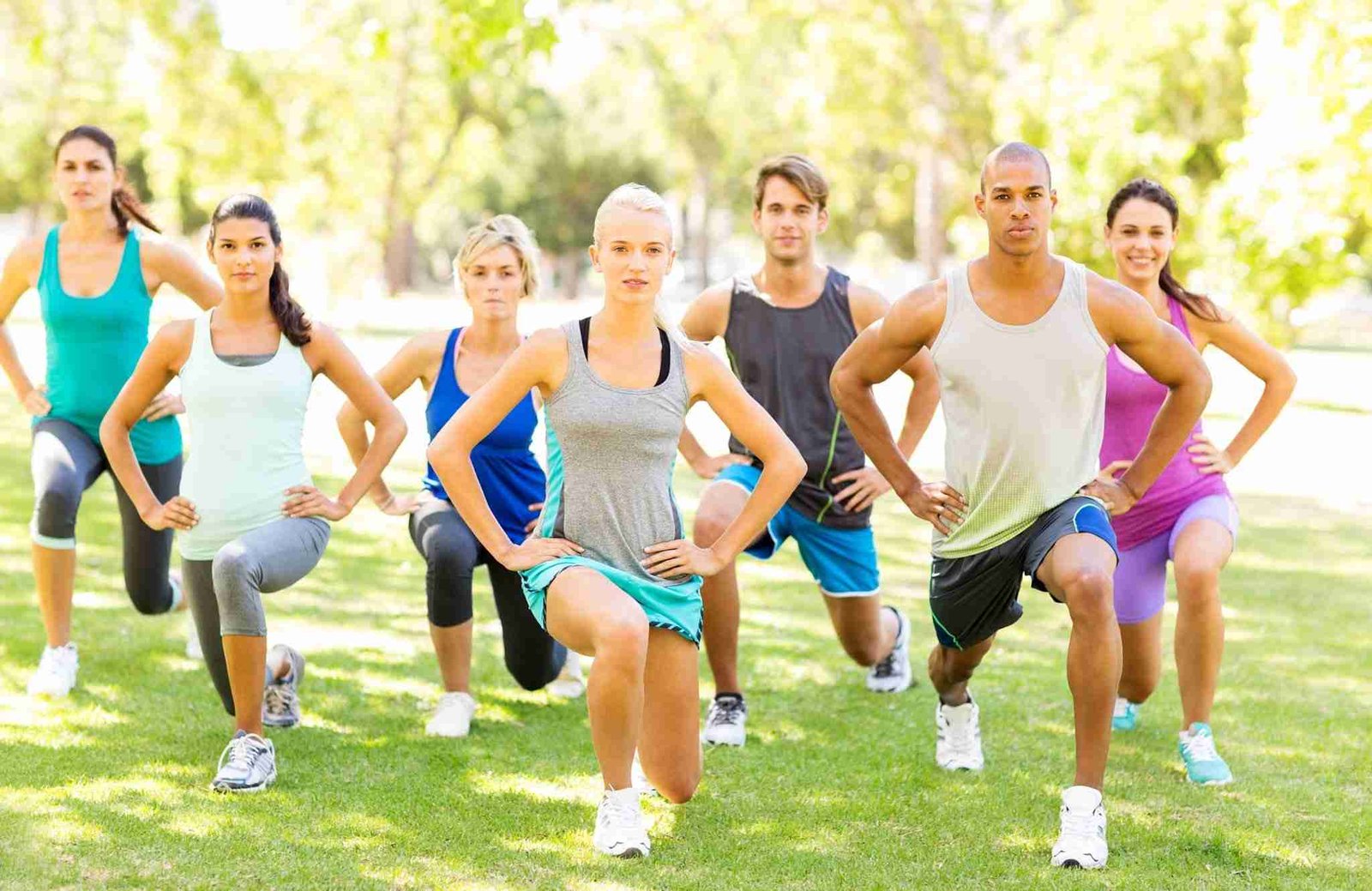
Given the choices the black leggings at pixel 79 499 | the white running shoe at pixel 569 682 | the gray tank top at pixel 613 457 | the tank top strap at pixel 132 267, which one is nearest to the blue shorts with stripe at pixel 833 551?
the white running shoe at pixel 569 682

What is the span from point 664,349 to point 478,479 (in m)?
1.51

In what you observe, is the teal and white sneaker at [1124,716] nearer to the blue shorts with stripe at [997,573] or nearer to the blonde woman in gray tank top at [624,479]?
the blue shorts with stripe at [997,573]

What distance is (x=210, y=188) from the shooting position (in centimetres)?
4622

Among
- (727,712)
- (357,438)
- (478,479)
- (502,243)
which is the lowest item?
(727,712)

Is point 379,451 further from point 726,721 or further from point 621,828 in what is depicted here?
point 621,828

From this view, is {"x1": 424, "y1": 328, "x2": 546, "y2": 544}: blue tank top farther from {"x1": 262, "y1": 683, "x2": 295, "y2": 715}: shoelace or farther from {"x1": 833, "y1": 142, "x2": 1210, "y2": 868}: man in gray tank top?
{"x1": 833, "y1": 142, "x2": 1210, "y2": 868}: man in gray tank top

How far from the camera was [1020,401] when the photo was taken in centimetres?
523

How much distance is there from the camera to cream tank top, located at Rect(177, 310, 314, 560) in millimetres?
5844

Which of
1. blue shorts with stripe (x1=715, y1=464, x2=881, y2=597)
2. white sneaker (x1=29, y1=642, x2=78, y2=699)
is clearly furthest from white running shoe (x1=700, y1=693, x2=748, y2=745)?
white sneaker (x1=29, y1=642, x2=78, y2=699)

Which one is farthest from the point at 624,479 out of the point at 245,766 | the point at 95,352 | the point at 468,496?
the point at 95,352

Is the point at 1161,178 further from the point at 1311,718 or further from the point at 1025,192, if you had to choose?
the point at 1025,192

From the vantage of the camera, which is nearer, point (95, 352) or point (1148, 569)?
point (1148, 569)

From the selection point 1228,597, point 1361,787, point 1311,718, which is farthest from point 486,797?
point 1228,597

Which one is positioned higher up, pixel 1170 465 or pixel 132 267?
pixel 132 267
